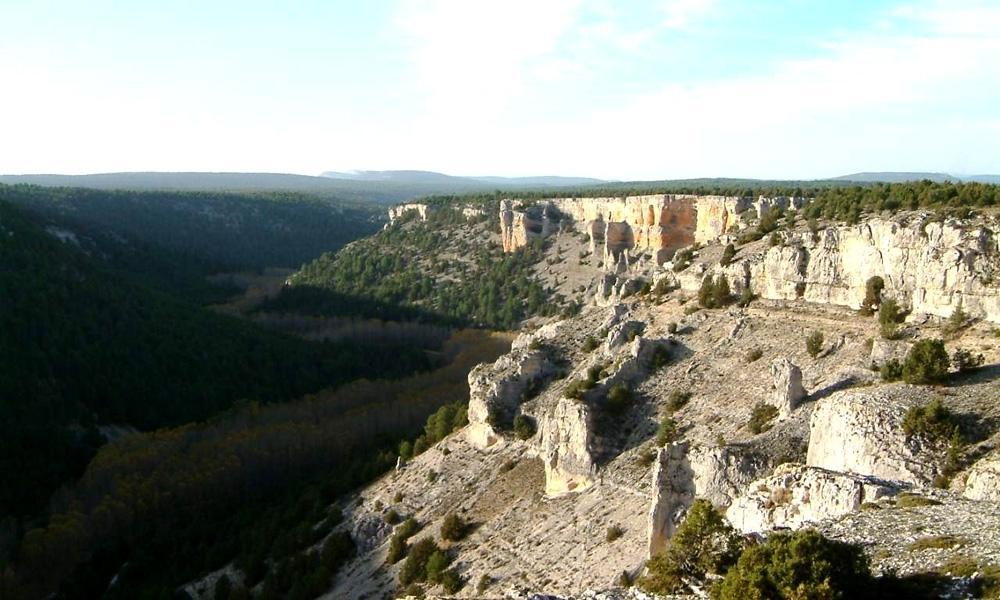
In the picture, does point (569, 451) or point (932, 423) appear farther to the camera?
point (569, 451)

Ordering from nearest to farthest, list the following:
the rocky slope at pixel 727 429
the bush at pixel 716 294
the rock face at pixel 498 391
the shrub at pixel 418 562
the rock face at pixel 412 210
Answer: the rocky slope at pixel 727 429 → the shrub at pixel 418 562 → the bush at pixel 716 294 → the rock face at pixel 498 391 → the rock face at pixel 412 210

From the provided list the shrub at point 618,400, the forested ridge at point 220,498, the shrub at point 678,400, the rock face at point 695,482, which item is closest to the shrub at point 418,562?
the forested ridge at point 220,498

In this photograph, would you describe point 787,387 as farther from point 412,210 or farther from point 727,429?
point 412,210

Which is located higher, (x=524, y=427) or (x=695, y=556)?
(x=695, y=556)

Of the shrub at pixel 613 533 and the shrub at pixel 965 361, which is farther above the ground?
the shrub at pixel 965 361

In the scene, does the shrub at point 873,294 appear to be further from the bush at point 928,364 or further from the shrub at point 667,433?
the shrub at point 667,433

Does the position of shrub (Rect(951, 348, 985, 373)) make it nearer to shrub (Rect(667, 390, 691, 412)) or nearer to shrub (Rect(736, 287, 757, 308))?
shrub (Rect(667, 390, 691, 412))

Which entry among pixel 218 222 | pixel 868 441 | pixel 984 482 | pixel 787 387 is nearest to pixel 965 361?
pixel 787 387
